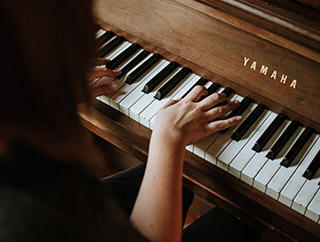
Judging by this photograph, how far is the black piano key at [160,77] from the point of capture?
4.72 feet

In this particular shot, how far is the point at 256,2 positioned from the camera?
1.20m

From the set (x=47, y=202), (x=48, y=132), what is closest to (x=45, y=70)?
(x=48, y=132)

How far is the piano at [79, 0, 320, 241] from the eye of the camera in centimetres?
119

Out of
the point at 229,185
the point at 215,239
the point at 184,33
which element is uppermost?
the point at 184,33

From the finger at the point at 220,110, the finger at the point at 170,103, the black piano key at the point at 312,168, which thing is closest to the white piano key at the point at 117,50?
the finger at the point at 170,103

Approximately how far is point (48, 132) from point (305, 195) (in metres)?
0.78

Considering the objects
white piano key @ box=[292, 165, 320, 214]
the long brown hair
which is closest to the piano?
white piano key @ box=[292, 165, 320, 214]

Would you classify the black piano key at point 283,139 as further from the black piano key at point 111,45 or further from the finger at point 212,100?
the black piano key at point 111,45

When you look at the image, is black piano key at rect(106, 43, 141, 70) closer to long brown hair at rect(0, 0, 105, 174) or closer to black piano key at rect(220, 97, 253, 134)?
Result: black piano key at rect(220, 97, 253, 134)

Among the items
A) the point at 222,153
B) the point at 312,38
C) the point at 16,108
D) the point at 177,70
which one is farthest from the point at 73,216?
the point at 177,70

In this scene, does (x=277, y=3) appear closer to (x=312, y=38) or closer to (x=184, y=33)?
(x=312, y=38)

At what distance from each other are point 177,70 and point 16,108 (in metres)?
0.94

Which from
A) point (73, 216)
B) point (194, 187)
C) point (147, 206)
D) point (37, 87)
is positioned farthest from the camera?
point (194, 187)

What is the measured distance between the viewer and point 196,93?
54.4 inches
